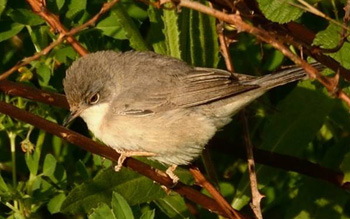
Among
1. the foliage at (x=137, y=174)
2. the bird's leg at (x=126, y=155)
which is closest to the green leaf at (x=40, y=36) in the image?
the foliage at (x=137, y=174)

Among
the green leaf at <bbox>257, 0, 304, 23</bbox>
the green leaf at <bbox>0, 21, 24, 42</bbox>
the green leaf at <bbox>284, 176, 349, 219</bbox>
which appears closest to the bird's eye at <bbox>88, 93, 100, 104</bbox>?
the green leaf at <bbox>0, 21, 24, 42</bbox>

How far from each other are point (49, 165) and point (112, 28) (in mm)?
A: 937

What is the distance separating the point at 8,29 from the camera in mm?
4906

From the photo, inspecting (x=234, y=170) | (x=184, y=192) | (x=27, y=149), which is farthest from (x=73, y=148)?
(x=184, y=192)

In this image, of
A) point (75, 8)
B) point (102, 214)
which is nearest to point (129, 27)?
point (75, 8)

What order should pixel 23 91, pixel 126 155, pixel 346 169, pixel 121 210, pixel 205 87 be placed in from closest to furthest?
pixel 121 210, pixel 23 91, pixel 126 155, pixel 346 169, pixel 205 87

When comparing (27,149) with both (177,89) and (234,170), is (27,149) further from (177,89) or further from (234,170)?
(234,170)

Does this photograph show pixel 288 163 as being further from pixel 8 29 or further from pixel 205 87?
pixel 8 29

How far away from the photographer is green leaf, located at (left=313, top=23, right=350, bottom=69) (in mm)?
3764

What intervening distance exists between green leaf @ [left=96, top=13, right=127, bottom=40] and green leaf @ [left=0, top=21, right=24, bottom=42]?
0.49 metres

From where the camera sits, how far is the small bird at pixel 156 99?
4418mm

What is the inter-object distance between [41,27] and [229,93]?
1.27 m

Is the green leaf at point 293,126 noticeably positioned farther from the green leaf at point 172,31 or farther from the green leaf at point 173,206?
the green leaf at point 172,31

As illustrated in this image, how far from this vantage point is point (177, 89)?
4.60 meters
